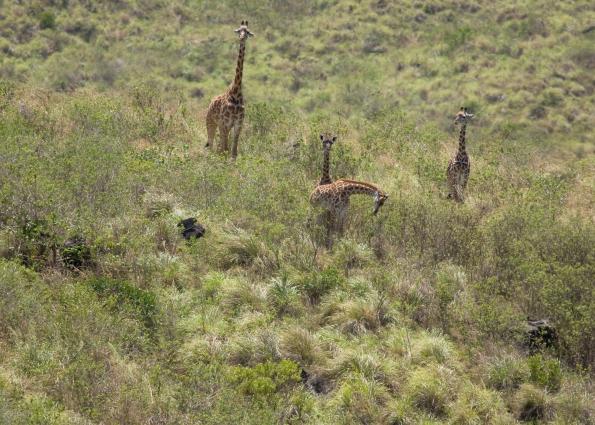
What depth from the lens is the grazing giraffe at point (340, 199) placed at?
1330cm

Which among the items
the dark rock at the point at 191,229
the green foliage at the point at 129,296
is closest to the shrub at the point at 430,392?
the green foliage at the point at 129,296

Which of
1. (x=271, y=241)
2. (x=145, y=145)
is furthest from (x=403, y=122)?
(x=271, y=241)

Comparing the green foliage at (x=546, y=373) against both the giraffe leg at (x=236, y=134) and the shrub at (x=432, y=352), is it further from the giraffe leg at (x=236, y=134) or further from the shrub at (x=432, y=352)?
the giraffe leg at (x=236, y=134)

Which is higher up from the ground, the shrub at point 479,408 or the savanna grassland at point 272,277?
the savanna grassland at point 272,277

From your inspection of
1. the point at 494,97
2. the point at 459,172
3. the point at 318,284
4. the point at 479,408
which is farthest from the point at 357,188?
the point at 494,97

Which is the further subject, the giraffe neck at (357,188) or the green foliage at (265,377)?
the giraffe neck at (357,188)

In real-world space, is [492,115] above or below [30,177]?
below

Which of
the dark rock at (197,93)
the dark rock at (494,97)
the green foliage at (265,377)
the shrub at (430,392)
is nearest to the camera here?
the green foliage at (265,377)

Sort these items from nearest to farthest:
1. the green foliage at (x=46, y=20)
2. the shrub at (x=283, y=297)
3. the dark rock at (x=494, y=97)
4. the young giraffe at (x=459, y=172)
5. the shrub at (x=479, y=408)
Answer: the shrub at (x=479, y=408) → the shrub at (x=283, y=297) → the young giraffe at (x=459, y=172) → the dark rock at (x=494, y=97) → the green foliage at (x=46, y=20)

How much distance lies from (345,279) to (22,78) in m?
27.4

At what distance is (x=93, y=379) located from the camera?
8.62 m

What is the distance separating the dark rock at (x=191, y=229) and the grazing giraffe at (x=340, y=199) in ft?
7.72

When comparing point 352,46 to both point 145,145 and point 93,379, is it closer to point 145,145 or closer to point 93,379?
point 145,145

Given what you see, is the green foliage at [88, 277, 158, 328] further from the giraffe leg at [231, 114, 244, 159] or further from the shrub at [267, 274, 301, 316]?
the giraffe leg at [231, 114, 244, 159]
